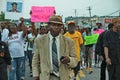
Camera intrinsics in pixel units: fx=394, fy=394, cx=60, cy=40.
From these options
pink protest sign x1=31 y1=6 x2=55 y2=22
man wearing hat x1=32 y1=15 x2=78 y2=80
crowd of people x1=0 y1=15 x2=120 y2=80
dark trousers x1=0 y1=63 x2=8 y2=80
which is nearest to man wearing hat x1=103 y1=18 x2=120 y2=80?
crowd of people x1=0 y1=15 x2=120 y2=80

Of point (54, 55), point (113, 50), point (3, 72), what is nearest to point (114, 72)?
point (113, 50)

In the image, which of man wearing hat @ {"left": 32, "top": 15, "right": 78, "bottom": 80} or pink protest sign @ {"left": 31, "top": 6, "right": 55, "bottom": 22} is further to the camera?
pink protest sign @ {"left": 31, "top": 6, "right": 55, "bottom": 22}

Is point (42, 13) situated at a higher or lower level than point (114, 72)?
higher

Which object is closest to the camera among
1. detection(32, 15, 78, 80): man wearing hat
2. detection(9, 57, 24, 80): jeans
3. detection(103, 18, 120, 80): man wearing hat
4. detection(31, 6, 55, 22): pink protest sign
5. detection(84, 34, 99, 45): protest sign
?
detection(32, 15, 78, 80): man wearing hat

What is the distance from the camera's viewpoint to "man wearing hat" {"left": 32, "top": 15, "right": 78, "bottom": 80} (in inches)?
221

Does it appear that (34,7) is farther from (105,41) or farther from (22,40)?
(105,41)

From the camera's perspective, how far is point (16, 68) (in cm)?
1070

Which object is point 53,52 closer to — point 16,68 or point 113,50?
point 113,50

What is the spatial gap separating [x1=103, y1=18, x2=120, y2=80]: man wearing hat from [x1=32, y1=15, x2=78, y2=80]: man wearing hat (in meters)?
3.15

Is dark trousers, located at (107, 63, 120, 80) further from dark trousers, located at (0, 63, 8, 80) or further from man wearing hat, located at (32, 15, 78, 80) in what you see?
man wearing hat, located at (32, 15, 78, 80)

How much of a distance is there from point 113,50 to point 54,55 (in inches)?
133

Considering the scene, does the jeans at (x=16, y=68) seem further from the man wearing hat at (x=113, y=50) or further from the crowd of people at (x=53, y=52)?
the man wearing hat at (x=113, y=50)

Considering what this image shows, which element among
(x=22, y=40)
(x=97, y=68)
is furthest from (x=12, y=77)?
(x=97, y=68)

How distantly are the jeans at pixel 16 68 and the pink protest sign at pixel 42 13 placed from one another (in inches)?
104
